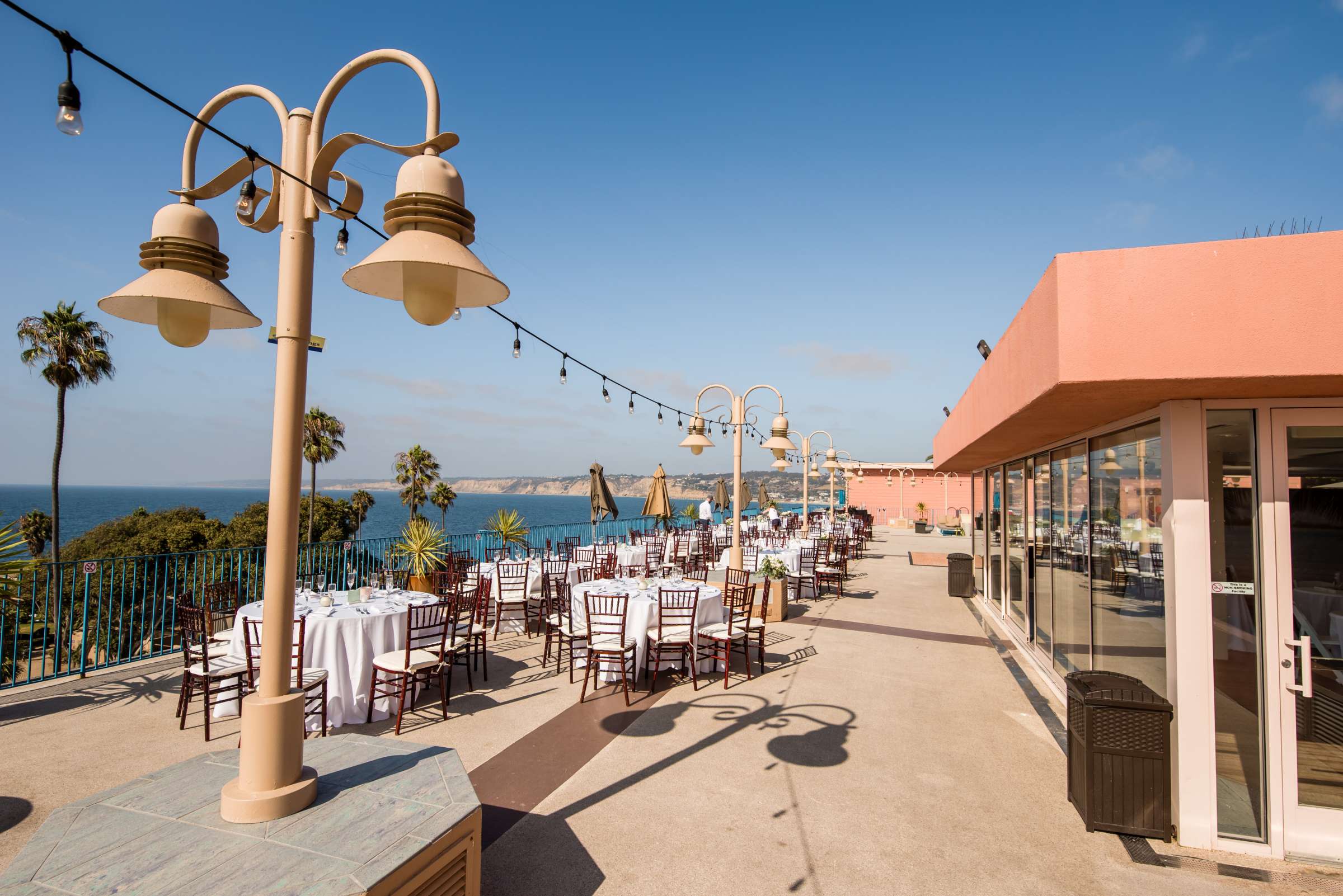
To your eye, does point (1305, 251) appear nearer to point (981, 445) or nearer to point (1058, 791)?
point (1058, 791)

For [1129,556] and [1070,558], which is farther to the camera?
[1070,558]

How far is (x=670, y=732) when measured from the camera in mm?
5320

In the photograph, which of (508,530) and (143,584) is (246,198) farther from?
(508,530)

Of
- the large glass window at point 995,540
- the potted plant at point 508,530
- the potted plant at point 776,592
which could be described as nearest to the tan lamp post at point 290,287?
the potted plant at point 776,592

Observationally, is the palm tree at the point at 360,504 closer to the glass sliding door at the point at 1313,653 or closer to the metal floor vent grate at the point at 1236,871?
the metal floor vent grate at the point at 1236,871

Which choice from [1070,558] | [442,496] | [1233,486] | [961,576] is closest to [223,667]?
[1233,486]

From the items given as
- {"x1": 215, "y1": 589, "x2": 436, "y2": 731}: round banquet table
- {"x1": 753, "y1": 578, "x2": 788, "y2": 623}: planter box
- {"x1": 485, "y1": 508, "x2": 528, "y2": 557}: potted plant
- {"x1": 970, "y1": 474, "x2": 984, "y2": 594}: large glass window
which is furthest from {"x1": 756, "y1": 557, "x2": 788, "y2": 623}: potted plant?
{"x1": 215, "y1": 589, "x2": 436, "y2": 731}: round banquet table

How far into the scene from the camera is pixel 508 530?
11.7 m

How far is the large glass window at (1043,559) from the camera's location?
7.34m

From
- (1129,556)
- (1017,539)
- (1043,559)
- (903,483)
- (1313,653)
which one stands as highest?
(903,483)

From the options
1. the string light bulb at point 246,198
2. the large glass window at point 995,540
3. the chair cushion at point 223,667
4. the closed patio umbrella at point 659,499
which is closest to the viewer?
the string light bulb at point 246,198

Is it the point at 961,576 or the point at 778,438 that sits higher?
the point at 778,438

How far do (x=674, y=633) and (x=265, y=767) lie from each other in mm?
4860

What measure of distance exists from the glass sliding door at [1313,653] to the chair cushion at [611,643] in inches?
185
